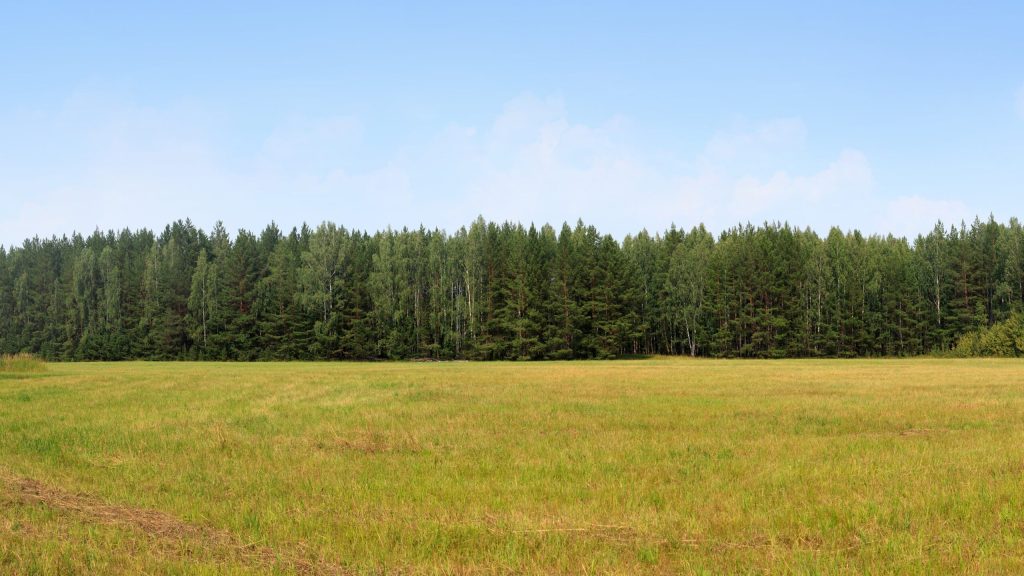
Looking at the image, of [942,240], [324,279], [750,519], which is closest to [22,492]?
[750,519]

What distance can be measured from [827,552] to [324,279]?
9217cm

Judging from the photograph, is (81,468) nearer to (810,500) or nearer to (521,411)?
(521,411)

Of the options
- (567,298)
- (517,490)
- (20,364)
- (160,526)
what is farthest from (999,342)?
(20,364)

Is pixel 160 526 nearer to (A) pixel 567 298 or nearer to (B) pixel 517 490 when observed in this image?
(B) pixel 517 490

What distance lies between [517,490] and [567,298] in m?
81.2

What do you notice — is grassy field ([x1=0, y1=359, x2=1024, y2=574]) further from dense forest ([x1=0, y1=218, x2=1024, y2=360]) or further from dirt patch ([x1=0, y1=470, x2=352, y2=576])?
dense forest ([x1=0, y1=218, x2=1024, y2=360])

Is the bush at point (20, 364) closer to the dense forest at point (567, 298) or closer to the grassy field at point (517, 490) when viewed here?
the grassy field at point (517, 490)

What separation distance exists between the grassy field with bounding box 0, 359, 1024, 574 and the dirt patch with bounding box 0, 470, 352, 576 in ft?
0.16

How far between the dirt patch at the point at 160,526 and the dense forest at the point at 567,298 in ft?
254

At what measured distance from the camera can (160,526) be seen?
349 inches

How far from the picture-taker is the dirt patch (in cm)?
743

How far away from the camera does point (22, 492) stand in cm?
1077

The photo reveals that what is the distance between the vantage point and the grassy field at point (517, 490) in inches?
300

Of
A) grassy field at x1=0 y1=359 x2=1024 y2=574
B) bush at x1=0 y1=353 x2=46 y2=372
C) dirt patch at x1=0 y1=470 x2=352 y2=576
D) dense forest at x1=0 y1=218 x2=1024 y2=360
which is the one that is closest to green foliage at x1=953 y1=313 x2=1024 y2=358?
dense forest at x1=0 y1=218 x2=1024 y2=360
